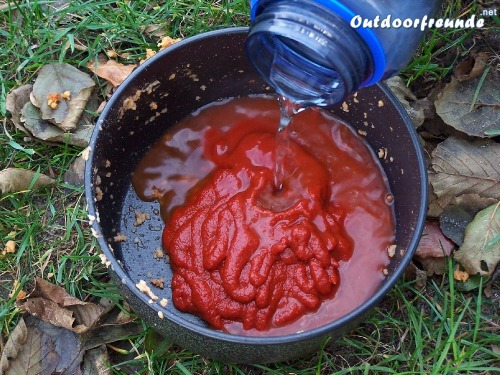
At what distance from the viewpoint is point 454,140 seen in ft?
6.50

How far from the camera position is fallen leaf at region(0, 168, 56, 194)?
2012 millimetres

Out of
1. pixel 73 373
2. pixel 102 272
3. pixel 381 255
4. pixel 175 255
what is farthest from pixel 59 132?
pixel 381 255

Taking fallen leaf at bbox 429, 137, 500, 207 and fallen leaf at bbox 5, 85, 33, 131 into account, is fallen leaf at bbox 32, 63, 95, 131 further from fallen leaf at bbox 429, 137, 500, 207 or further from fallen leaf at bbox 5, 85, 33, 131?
fallen leaf at bbox 429, 137, 500, 207

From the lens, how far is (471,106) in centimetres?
198

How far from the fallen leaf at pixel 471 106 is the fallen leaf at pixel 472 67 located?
0.05ft

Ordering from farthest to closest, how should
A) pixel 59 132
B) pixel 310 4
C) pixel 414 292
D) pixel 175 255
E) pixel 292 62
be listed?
pixel 59 132
pixel 414 292
pixel 175 255
pixel 292 62
pixel 310 4

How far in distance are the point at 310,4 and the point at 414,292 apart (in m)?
0.93

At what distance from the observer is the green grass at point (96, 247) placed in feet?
6.07

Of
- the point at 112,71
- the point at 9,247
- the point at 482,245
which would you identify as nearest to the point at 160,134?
the point at 112,71

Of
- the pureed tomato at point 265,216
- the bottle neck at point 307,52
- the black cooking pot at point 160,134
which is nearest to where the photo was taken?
the bottle neck at point 307,52

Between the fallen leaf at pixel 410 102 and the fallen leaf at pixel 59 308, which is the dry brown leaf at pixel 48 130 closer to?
the fallen leaf at pixel 59 308

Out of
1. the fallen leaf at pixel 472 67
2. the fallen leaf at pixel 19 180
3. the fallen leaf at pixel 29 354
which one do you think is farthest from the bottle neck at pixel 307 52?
the fallen leaf at pixel 29 354

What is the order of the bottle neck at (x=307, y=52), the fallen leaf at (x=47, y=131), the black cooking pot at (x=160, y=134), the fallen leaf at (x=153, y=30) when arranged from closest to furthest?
the bottle neck at (x=307, y=52), the black cooking pot at (x=160, y=134), the fallen leaf at (x=47, y=131), the fallen leaf at (x=153, y=30)

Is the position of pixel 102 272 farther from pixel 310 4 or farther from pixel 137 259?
pixel 310 4
